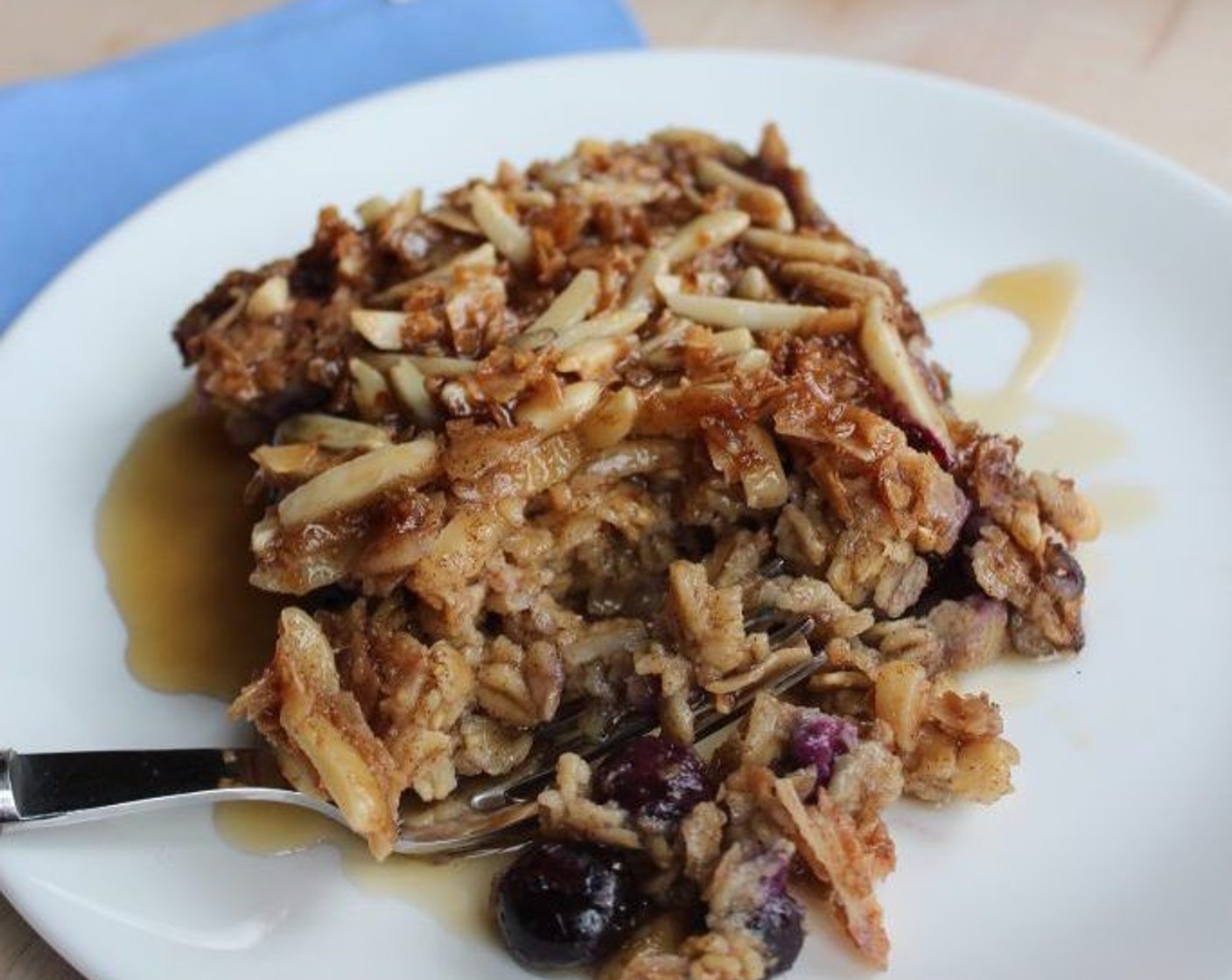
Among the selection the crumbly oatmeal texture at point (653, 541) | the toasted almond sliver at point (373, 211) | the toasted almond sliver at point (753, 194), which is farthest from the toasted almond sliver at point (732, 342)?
the toasted almond sliver at point (373, 211)

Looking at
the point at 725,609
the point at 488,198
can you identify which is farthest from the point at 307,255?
the point at 725,609

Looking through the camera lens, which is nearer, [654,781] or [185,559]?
[654,781]

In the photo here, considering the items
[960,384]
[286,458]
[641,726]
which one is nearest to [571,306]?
[286,458]

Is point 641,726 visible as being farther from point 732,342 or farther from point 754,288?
point 754,288

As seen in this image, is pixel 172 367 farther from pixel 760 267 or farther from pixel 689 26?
pixel 689 26

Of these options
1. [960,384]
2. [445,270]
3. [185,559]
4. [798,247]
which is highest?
[798,247]
